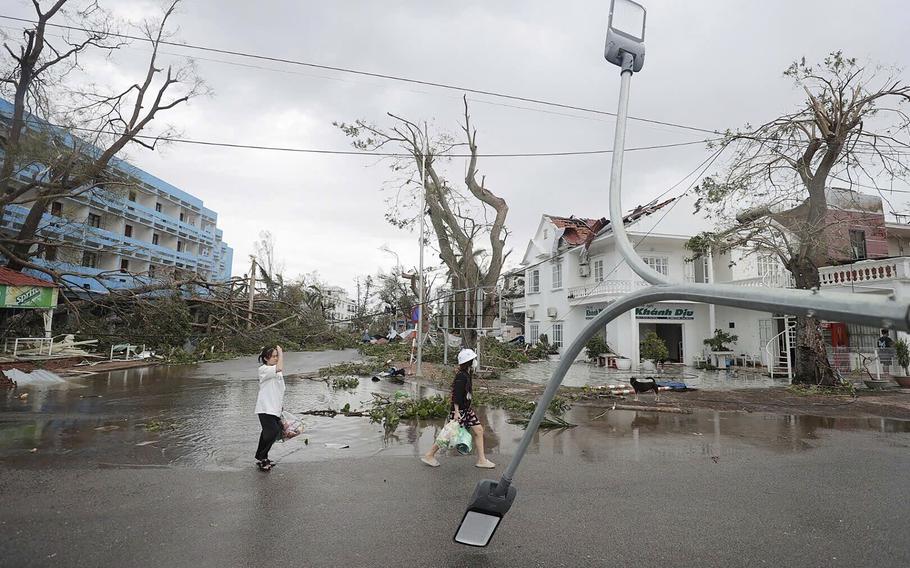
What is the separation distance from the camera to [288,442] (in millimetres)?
7473

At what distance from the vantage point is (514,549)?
12.4ft

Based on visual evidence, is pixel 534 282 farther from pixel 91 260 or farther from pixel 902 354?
pixel 91 260

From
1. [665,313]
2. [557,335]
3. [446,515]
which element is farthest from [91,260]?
[446,515]

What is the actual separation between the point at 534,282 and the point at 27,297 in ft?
82.7

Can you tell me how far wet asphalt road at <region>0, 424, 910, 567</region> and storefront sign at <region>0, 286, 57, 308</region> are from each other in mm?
12987

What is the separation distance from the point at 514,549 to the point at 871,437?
26.4 ft

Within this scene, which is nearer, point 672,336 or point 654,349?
point 654,349

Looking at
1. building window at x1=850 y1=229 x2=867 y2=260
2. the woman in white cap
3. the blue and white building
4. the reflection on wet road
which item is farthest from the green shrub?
the blue and white building

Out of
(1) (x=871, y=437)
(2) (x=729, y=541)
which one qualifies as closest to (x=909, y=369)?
(1) (x=871, y=437)

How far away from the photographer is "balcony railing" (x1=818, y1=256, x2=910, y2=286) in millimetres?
16469

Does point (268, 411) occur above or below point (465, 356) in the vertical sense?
below

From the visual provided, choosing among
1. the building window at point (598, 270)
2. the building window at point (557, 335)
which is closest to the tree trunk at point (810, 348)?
the building window at point (598, 270)

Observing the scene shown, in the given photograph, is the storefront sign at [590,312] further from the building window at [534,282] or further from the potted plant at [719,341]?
the building window at [534,282]

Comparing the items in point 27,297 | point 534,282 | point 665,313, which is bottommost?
point 27,297
